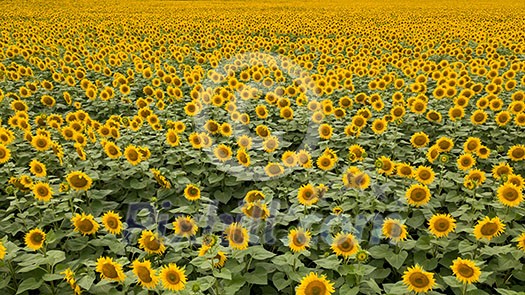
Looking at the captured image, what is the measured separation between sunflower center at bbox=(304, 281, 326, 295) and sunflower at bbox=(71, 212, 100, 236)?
2017 millimetres

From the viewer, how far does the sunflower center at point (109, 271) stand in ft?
9.43

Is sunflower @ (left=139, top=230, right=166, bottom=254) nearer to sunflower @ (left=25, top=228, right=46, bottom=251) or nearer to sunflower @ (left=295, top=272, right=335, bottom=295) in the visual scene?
sunflower @ (left=25, top=228, right=46, bottom=251)

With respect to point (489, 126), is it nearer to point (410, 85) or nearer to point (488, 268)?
point (410, 85)

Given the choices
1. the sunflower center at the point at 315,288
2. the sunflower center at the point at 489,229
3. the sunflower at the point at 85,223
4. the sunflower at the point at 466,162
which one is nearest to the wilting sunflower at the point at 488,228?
the sunflower center at the point at 489,229

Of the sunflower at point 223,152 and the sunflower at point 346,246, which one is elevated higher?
the sunflower at point 346,246

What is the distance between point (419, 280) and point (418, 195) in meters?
1.31

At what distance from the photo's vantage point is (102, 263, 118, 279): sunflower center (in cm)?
287

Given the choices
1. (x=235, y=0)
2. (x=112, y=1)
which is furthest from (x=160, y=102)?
(x=235, y=0)

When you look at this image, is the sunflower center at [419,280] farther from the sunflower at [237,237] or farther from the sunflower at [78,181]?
the sunflower at [78,181]

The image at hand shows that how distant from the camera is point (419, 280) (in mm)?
2801

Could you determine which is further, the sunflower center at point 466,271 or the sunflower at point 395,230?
the sunflower at point 395,230

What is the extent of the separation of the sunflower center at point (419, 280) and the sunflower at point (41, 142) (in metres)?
4.41

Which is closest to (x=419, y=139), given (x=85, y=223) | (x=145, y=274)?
(x=145, y=274)

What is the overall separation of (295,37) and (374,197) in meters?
13.8
